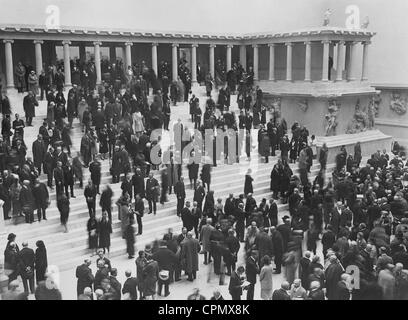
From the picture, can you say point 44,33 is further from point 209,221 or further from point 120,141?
point 209,221

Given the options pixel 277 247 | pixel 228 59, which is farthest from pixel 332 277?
pixel 228 59

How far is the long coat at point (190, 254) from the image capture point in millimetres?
13070

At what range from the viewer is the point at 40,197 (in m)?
15.0

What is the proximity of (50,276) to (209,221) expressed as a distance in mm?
4559

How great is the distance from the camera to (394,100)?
32.8m

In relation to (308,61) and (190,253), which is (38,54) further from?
(190,253)

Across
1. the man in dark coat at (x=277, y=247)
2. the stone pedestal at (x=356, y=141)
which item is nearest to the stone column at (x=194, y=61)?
the stone pedestal at (x=356, y=141)

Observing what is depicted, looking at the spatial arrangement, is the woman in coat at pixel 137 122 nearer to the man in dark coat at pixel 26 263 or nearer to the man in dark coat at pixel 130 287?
the man in dark coat at pixel 26 263

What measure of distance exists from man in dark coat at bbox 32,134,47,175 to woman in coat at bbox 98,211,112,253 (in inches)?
170

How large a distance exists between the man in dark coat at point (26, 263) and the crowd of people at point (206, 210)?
3 centimetres
